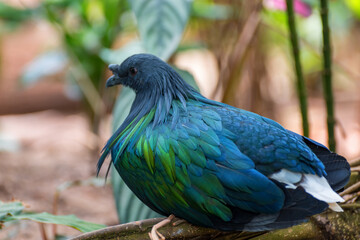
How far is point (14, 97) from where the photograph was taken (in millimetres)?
5992

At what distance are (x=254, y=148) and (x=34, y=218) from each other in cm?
60

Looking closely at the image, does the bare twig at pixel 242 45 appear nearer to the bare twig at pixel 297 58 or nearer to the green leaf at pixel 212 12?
the bare twig at pixel 297 58

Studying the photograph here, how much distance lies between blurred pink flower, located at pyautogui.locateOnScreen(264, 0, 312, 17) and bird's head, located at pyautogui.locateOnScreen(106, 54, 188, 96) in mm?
959

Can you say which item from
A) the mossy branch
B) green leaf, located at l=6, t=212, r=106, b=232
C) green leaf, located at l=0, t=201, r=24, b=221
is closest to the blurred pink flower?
the mossy branch

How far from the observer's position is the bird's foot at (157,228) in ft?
3.65

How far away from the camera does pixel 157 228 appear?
1.14m

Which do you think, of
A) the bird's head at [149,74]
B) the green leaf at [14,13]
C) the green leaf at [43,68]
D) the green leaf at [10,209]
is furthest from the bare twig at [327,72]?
the green leaf at [14,13]

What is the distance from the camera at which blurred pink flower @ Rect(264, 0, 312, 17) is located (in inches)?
82.6

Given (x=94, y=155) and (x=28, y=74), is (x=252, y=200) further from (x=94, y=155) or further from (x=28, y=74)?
(x=28, y=74)

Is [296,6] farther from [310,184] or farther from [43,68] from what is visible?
[43,68]

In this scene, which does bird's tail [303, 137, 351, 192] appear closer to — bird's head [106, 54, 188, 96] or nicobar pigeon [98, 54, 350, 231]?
nicobar pigeon [98, 54, 350, 231]

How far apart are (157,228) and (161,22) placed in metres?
0.77

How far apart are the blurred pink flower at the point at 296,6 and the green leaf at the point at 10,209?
4.41 feet

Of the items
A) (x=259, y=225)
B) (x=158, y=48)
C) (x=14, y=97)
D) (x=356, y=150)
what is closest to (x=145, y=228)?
(x=259, y=225)
